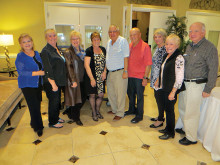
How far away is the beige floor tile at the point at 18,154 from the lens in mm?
1912

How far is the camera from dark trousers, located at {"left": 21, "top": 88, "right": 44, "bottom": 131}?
2.17 meters

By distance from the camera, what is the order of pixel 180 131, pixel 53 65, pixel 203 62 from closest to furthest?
pixel 203 62, pixel 53 65, pixel 180 131

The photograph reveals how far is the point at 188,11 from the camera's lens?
5332mm

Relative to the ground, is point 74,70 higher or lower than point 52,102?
higher

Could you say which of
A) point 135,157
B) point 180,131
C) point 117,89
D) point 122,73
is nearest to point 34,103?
point 117,89

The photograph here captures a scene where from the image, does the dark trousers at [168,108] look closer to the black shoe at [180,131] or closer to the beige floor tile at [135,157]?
the black shoe at [180,131]

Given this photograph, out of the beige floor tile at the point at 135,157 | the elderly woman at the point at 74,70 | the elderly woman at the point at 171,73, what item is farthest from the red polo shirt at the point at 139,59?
the beige floor tile at the point at 135,157

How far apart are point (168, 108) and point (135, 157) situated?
2.57 feet

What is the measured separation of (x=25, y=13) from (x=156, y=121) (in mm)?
4220

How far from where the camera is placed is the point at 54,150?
6.92ft

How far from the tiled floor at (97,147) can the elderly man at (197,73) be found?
0.39 metres

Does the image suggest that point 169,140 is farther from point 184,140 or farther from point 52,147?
point 52,147

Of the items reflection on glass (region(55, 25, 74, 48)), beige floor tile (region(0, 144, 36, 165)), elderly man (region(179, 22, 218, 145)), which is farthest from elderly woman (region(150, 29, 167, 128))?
reflection on glass (region(55, 25, 74, 48))

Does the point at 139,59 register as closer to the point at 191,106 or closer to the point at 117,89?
the point at 117,89
